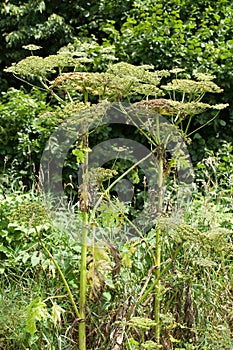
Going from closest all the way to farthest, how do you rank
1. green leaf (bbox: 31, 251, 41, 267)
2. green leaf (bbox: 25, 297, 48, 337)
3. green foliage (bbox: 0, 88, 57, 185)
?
green leaf (bbox: 25, 297, 48, 337), green leaf (bbox: 31, 251, 41, 267), green foliage (bbox: 0, 88, 57, 185)

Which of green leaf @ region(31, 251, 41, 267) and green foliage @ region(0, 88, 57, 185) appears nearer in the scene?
green leaf @ region(31, 251, 41, 267)

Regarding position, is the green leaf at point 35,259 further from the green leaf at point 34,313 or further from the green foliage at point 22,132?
the green foliage at point 22,132

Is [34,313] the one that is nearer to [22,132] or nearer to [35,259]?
[35,259]

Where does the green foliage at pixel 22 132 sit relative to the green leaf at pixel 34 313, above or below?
above

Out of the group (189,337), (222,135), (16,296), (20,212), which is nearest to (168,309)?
(189,337)

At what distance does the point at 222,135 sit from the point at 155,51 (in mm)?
1225

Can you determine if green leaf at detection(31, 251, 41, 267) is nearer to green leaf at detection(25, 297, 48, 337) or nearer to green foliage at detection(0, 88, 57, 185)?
green leaf at detection(25, 297, 48, 337)

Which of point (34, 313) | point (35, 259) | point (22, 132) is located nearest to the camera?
point (34, 313)

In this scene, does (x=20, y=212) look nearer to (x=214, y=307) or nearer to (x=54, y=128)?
(x=214, y=307)

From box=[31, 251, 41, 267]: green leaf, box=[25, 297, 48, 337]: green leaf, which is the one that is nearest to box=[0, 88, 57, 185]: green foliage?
box=[31, 251, 41, 267]: green leaf

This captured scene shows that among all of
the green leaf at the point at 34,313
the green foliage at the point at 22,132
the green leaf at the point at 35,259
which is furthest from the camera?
the green foliage at the point at 22,132

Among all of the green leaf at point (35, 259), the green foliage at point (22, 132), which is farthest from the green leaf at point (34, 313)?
the green foliage at point (22, 132)

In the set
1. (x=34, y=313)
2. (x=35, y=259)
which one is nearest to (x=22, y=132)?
(x=35, y=259)

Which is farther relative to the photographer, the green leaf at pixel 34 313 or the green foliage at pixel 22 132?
the green foliage at pixel 22 132
